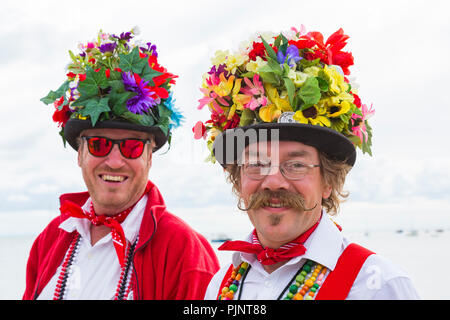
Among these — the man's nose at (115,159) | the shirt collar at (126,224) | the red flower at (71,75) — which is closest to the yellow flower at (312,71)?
the man's nose at (115,159)

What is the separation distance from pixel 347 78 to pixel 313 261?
4.02 ft

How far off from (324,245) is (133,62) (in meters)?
2.26

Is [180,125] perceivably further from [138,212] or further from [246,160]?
[246,160]

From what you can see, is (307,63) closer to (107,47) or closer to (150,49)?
(150,49)

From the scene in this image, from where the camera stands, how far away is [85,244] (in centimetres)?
396

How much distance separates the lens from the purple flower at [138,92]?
13.0 ft

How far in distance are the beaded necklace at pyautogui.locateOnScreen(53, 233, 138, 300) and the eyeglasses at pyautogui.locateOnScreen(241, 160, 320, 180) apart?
4.42ft

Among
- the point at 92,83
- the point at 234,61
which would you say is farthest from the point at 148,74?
the point at 234,61

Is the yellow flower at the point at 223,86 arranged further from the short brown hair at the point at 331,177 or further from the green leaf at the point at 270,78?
the short brown hair at the point at 331,177

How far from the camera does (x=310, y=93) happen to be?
2881 mm

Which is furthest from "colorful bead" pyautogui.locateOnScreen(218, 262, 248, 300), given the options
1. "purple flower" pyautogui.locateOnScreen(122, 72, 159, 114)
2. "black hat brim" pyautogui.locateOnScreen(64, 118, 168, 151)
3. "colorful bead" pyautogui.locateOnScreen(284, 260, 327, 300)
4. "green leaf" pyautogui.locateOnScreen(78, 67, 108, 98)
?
"green leaf" pyautogui.locateOnScreen(78, 67, 108, 98)

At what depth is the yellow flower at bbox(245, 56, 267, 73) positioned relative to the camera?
3029mm

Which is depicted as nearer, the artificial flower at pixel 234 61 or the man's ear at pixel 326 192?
the man's ear at pixel 326 192

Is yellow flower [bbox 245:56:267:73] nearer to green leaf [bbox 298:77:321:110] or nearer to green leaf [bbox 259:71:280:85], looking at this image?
green leaf [bbox 259:71:280:85]
